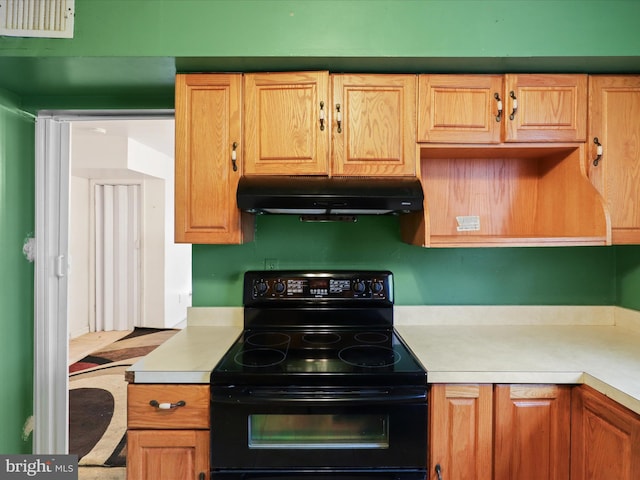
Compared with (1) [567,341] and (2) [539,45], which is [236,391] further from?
(2) [539,45]

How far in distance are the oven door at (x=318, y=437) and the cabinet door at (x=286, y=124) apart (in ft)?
2.91

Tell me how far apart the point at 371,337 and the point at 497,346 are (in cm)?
53

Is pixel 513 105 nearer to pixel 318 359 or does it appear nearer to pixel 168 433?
pixel 318 359

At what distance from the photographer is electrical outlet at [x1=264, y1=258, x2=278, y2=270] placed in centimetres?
191

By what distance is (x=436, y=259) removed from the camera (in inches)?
75.8

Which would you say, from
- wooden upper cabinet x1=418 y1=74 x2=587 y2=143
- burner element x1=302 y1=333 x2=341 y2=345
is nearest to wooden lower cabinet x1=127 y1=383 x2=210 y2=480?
burner element x1=302 y1=333 x2=341 y2=345

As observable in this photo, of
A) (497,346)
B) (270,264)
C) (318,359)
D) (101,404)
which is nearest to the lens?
(318,359)

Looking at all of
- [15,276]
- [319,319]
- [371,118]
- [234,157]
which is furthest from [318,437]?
[15,276]

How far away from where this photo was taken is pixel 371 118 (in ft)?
5.14

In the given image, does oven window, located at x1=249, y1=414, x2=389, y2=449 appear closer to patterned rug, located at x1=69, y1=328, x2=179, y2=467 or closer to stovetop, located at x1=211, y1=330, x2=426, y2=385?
stovetop, located at x1=211, y1=330, x2=426, y2=385

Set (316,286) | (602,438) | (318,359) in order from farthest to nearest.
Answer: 1. (316,286)
2. (318,359)
3. (602,438)

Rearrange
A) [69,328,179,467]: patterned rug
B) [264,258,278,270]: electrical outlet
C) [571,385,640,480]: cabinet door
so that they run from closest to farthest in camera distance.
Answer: [571,385,640,480]: cabinet door
[264,258,278,270]: electrical outlet
[69,328,179,467]: patterned rug

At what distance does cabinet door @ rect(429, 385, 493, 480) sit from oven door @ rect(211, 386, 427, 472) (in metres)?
0.04

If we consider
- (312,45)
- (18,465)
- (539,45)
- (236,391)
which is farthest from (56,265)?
(539,45)
